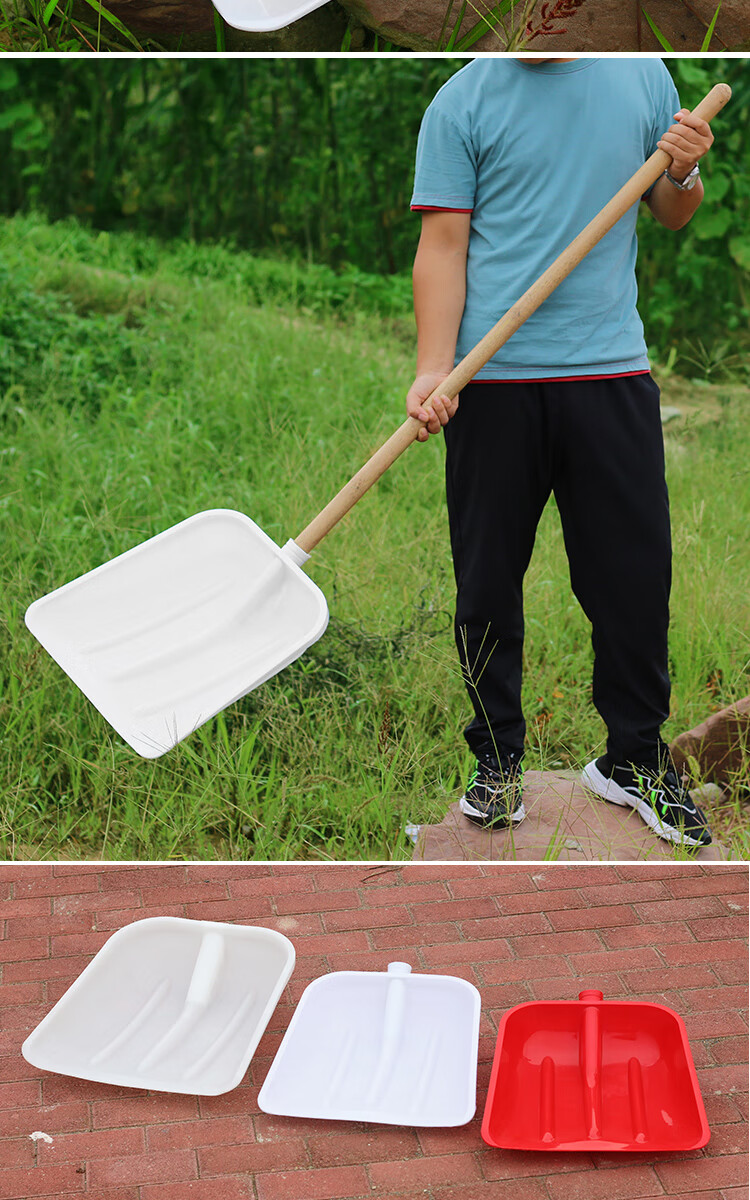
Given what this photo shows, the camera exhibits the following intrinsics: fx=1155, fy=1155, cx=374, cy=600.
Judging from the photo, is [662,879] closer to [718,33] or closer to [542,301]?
[542,301]

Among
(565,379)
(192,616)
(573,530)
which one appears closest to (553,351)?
(565,379)

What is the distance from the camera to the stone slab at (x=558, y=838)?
89.0 inches

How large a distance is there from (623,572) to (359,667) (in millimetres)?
693

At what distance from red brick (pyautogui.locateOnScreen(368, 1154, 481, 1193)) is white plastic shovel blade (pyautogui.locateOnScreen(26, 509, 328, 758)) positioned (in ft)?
2.43

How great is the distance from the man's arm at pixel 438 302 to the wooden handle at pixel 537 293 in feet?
0.10

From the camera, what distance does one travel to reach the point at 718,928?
7.08ft

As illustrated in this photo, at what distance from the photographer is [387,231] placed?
16.0 feet

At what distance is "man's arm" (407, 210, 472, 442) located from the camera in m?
1.95

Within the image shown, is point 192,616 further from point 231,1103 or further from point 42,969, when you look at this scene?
point 231,1103

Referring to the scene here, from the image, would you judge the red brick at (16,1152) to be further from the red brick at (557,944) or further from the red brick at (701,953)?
the red brick at (701,953)

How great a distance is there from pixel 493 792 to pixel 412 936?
31 cm

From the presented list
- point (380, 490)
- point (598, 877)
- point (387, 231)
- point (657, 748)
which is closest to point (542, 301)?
point (657, 748)

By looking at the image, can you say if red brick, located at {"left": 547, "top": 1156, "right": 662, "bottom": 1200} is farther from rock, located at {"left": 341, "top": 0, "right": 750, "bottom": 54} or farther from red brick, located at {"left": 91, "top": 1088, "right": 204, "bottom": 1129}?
rock, located at {"left": 341, "top": 0, "right": 750, "bottom": 54}

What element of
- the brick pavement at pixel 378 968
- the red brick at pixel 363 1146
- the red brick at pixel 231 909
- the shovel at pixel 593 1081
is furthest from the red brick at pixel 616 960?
the red brick at pixel 231 909
